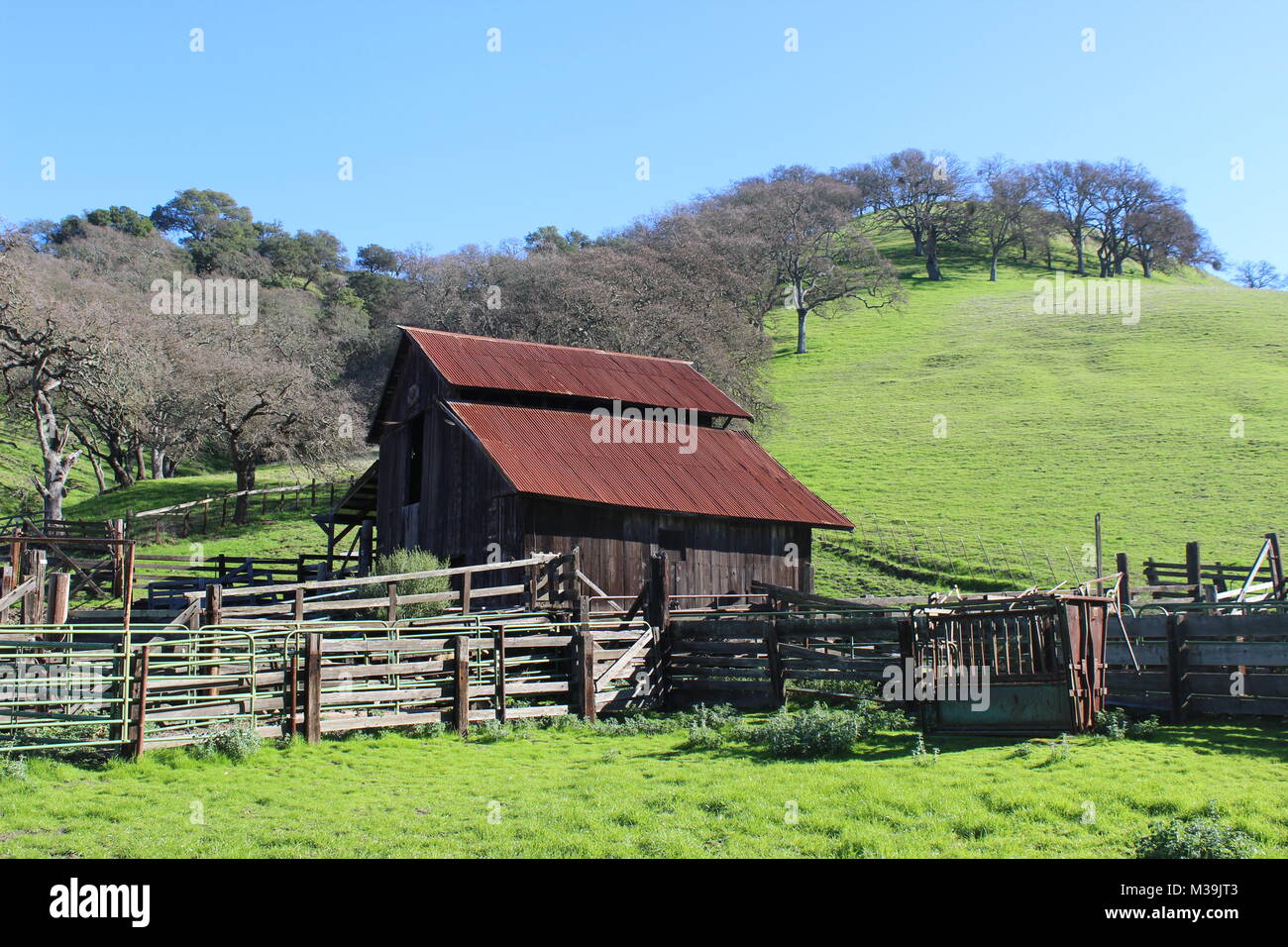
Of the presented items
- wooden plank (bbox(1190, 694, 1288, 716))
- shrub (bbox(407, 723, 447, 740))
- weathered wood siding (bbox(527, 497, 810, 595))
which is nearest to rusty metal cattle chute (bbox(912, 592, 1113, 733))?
wooden plank (bbox(1190, 694, 1288, 716))

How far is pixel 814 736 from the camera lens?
45.7 feet

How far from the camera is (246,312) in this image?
2943 inches

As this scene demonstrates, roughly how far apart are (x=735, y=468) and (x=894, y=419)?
3372cm

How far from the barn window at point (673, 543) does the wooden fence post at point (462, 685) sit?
1032 centimetres

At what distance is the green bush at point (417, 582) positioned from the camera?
75.0 ft

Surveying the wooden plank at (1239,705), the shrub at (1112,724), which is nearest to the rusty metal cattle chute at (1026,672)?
the shrub at (1112,724)

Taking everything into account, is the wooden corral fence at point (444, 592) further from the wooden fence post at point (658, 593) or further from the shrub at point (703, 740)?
the shrub at point (703, 740)

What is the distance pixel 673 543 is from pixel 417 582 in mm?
6744

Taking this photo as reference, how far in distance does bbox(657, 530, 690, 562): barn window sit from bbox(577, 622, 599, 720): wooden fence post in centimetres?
824

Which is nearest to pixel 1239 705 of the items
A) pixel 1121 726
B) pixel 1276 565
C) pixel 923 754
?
pixel 1121 726

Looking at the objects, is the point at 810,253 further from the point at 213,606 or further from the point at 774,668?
the point at 213,606

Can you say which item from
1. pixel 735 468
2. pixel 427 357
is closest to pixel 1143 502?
pixel 735 468

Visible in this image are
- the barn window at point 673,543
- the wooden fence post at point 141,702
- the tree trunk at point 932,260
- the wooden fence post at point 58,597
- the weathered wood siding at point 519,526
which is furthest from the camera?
the tree trunk at point 932,260

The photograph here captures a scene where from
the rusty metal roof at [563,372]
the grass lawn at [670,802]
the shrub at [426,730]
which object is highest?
the rusty metal roof at [563,372]
